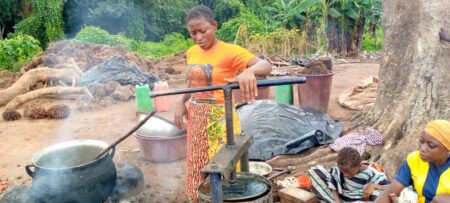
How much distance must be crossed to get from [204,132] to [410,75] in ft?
8.71

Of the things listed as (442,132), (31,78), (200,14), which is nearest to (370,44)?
(31,78)

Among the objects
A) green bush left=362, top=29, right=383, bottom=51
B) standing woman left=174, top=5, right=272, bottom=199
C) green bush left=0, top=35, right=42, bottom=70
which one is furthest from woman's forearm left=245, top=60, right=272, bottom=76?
green bush left=362, top=29, right=383, bottom=51

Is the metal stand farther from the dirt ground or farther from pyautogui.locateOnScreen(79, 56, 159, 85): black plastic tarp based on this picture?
pyautogui.locateOnScreen(79, 56, 159, 85): black plastic tarp

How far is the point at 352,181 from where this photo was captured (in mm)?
3285

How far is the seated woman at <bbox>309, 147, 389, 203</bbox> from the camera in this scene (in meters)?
3.14

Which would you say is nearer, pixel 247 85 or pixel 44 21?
pixel 247 85

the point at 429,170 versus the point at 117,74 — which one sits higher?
the point at 117,74

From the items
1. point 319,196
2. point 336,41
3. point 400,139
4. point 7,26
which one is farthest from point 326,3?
point 7,26

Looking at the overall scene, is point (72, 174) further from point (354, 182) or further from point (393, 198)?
point (393, 198)

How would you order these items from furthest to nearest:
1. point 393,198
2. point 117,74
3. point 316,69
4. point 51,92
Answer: point 117,74
point 51,92
point 316,69
point 393,198

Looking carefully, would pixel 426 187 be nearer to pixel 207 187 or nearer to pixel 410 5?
pixel 207 187

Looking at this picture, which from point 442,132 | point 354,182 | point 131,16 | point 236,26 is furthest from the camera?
point 131,16

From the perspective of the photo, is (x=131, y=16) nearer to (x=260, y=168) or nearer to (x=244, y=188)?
(x=260, y=168)

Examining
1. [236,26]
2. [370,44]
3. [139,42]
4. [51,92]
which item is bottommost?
[51,92]
